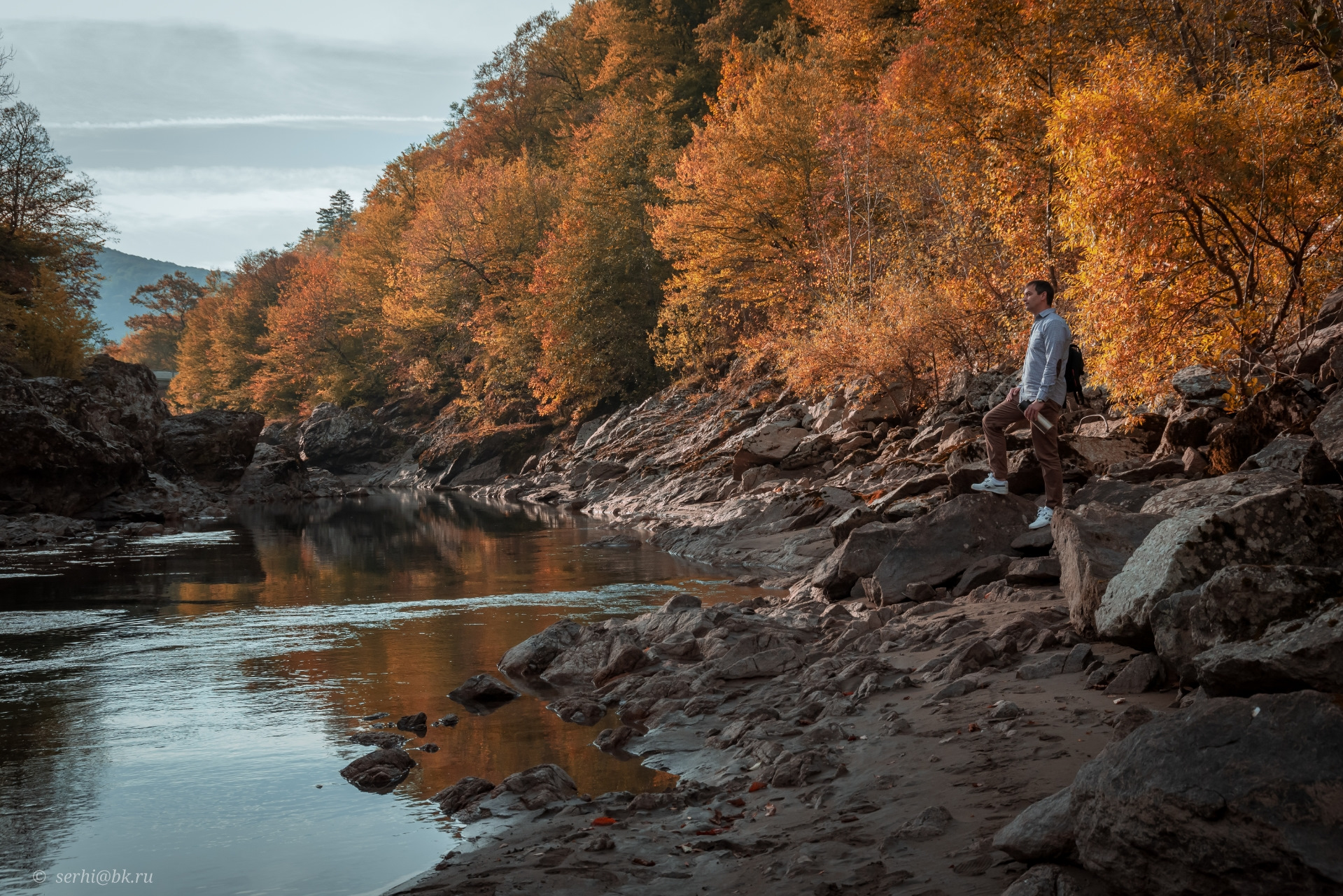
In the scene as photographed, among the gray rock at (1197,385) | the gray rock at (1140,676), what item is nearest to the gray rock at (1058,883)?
the gray rock at (1140,676)

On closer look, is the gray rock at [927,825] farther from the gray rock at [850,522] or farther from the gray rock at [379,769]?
the gray rock at [850,522]

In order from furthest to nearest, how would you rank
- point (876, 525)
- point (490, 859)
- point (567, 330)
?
point (567, 330), point (876, 525), point (490, 859)

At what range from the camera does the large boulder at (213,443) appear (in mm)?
40000

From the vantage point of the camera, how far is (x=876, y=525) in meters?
12.2

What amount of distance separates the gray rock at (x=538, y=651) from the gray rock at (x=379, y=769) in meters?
2.81


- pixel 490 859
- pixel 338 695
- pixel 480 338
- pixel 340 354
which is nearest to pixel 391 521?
pixel 480 338

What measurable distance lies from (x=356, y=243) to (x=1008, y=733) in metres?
67.0

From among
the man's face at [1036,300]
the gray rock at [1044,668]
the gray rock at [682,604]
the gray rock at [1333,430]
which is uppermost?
the man's face at [1036,300]

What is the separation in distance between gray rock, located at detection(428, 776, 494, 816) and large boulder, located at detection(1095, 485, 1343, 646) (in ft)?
14.0

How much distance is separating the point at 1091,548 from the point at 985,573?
2372 millimetres

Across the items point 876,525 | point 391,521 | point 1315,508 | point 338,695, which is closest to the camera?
point 1315,508

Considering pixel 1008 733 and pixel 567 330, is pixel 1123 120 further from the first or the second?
pixel 567 330

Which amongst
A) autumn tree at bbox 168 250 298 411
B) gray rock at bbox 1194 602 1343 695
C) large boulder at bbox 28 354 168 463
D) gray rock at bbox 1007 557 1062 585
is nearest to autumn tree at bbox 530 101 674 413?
large boulder at bbox 28 354 168 463

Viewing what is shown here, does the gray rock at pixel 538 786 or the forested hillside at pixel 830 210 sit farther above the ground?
the forested hillside at pixel 830 210
